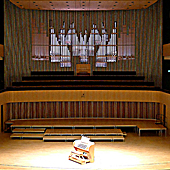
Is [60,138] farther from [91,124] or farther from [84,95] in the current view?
[84,95]

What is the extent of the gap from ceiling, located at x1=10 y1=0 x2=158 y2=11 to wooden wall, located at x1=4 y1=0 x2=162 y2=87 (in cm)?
36

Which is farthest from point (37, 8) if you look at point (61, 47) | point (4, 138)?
point (4, 138)

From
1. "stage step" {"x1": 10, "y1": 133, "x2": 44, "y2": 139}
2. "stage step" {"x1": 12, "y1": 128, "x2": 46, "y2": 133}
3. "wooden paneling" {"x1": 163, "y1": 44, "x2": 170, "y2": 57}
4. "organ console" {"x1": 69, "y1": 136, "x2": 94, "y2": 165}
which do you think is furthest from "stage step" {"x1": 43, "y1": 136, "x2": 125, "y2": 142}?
"wooden paneling" {"x1": 163, "y1": 44, "x2": 170, "y2": 57}

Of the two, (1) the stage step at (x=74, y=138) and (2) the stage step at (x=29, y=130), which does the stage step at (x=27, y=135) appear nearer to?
(2) the stage step at (x=29, y=130)

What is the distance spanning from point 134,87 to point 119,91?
1.66 feet

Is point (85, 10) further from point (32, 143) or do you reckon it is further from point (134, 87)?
point (32, 143)

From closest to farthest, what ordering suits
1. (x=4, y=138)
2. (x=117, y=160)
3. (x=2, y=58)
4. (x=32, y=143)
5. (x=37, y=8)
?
(x=117, y=160)
(x=32, y=143)
(x=4, y=138)
(x=2, y=58)
(x=37, y=8)

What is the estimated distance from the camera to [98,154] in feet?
17.7

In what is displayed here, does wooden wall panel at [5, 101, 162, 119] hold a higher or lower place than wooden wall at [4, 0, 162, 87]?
lower

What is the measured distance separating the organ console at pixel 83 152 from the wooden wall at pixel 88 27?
4.29 m

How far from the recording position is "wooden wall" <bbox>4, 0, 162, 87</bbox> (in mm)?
8535

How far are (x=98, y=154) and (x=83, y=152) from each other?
1.54ft

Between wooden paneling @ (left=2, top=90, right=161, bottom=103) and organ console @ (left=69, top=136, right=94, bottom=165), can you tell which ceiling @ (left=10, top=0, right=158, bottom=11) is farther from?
organ console @ (left=69, top=136, right=94, bottom=165)

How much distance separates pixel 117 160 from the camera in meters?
Result: 5.00
